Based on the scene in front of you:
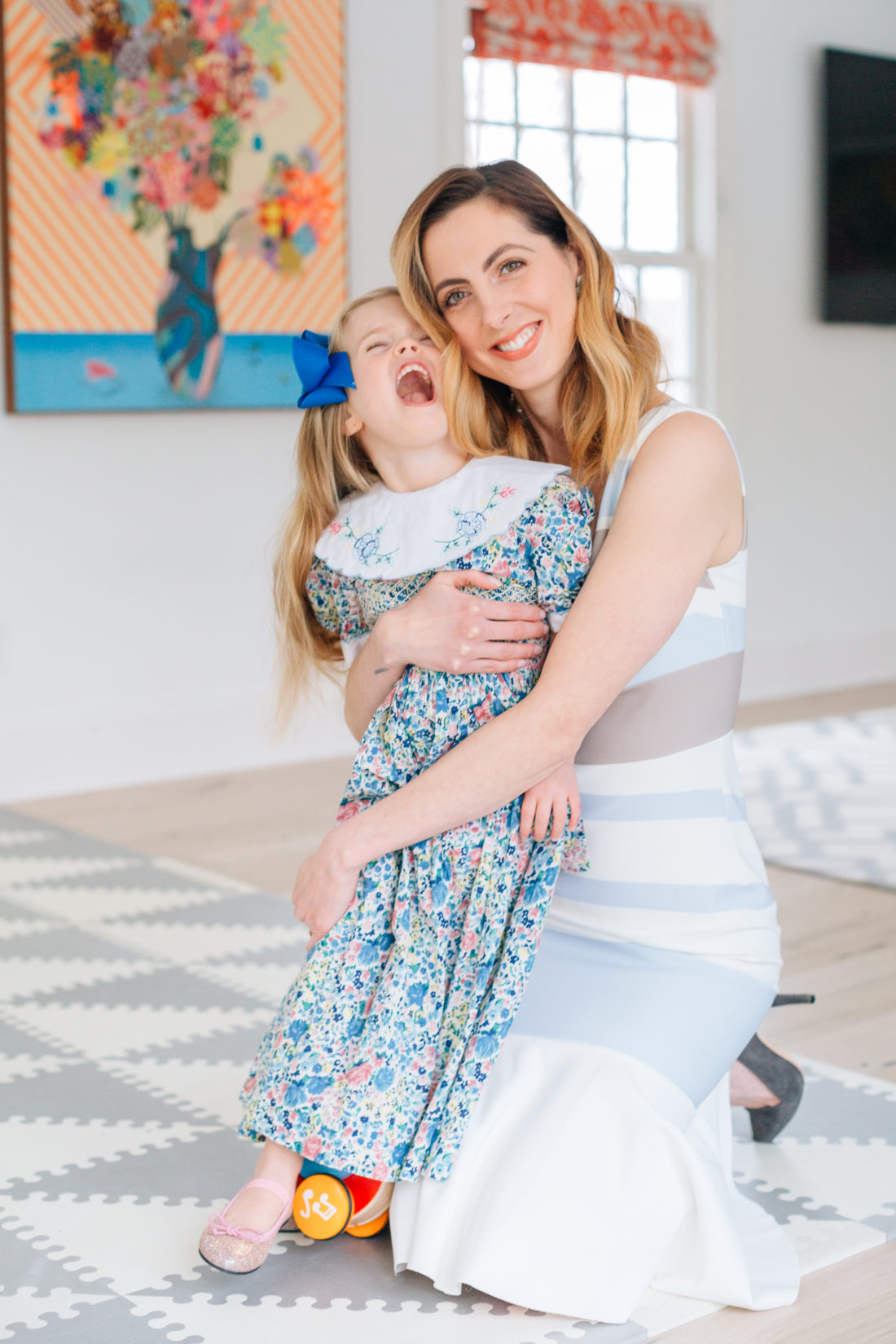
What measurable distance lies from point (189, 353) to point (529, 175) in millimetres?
2791

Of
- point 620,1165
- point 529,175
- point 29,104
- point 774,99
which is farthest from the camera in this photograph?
point 774,99

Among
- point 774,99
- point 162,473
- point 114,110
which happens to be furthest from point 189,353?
point 774,99

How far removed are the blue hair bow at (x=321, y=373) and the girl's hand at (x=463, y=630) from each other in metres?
0.26

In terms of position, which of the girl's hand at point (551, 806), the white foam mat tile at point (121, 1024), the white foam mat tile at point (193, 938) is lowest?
the white foam mat tile at point (121, 1024)

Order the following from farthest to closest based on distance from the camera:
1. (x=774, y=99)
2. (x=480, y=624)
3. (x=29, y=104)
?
(x=774, y=99) → (x=29, y=104) → (x=480, y=624)

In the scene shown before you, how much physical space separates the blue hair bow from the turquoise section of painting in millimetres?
2536

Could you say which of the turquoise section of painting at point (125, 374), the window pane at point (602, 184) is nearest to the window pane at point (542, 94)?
the window pane at point (602, 184)

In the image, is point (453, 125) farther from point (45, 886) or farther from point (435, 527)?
point (435, 527)

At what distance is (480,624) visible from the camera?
1.61 meters

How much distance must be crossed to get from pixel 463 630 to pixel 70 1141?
906 millimetres

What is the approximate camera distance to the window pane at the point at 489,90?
499 centimetres

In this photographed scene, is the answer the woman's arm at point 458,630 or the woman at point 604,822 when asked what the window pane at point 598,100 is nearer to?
the woman at point 604,822

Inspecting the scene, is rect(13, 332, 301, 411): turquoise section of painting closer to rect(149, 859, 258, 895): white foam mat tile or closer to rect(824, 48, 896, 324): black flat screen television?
rect(149, 859, 258, 895): white foam mat tile

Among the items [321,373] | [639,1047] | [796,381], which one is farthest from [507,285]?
[796,381]
